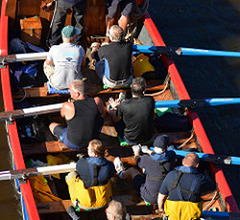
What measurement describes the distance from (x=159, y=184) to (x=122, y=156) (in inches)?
45.6

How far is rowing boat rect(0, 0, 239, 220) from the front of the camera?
22.7 feet

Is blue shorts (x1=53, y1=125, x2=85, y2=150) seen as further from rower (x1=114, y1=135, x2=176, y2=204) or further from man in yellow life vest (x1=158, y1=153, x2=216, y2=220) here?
man in yellow life vest (x1=158, y1=153, x2=216, y2=220)

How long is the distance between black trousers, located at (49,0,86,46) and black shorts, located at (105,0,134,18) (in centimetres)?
61

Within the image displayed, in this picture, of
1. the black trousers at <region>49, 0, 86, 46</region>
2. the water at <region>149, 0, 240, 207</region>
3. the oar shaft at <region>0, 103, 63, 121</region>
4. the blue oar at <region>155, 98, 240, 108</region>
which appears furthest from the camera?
the water at <region>149, 0, 240, 207</region>

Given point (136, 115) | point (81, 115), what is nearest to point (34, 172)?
point (81, 115)

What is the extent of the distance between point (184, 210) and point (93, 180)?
4.49ft

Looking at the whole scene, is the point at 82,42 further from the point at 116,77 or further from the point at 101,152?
the point at 101,152

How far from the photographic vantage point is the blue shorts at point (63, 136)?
7117mm

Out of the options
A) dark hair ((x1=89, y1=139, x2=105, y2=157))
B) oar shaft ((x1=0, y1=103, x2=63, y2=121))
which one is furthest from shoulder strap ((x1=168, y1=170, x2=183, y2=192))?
oar shaft ((x1=0, y1=103, x2=63, y2=121))

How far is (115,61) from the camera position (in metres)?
7.77

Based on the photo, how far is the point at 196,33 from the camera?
12.5m

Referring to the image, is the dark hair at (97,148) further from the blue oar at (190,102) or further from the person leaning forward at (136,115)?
the blue oar at (190,102)

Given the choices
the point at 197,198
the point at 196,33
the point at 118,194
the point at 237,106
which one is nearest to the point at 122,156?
the point at 118,194

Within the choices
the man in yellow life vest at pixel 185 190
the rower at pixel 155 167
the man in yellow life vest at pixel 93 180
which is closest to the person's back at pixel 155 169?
the rower at pixel 155 167
